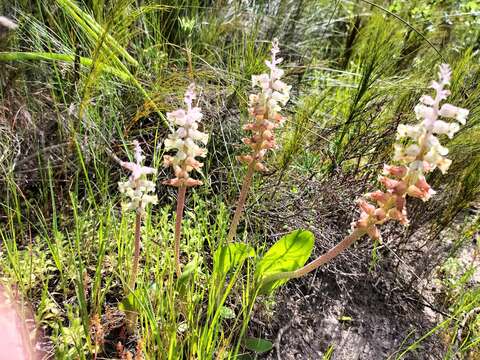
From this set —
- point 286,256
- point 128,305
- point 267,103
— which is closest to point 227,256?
point 286,256

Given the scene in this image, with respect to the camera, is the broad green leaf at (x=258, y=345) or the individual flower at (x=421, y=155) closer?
the individual flower at (x=421, y=155)

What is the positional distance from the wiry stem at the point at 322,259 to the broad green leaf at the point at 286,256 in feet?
0.16

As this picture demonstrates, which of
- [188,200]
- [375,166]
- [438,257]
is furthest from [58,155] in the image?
[438,257]

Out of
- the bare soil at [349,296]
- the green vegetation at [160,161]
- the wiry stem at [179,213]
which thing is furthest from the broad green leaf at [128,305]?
the bare soil at [349,296]

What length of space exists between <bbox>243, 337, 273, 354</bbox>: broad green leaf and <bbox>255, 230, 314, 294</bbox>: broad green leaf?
0.43 feet

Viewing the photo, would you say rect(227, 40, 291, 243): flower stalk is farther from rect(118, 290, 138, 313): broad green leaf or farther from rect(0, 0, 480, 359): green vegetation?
rect(118, 290, 138, 313): broad green leaf

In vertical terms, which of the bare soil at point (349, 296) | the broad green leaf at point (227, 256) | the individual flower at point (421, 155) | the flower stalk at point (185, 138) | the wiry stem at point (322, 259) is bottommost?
the bare soil at point (349, 296)

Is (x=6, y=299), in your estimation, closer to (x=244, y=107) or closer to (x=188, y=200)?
(x=188, y=200)

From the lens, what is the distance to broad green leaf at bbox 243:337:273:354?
51.4 inches

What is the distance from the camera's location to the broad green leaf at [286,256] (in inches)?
50.8

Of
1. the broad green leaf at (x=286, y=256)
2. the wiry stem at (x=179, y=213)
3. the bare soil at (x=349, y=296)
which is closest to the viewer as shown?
the wiry stem at (x=179, y=213)

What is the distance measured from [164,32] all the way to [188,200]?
3.12ft

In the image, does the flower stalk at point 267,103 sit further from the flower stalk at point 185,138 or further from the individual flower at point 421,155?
the individual flower at point 421,155

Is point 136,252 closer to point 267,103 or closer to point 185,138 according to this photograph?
point 185,138
